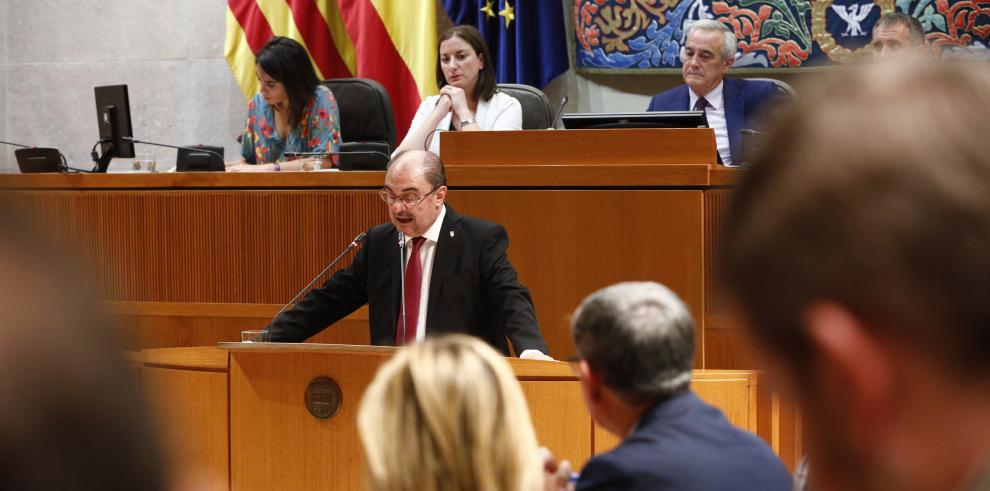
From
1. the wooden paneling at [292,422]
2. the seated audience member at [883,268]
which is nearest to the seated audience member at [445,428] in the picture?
the seated audience member at [883,268]

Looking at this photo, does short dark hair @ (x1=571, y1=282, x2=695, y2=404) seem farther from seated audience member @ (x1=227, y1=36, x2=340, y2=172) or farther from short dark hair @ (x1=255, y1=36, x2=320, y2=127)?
short dark hair @ (x1=255, y1=36, x2=320, y2=127)

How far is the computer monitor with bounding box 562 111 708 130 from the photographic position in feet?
14.7

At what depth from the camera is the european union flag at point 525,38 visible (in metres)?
7.07

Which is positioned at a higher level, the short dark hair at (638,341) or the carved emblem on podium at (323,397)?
the short dark hair at (638,341)

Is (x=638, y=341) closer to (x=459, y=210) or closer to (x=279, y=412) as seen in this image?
(x=279, y=412)

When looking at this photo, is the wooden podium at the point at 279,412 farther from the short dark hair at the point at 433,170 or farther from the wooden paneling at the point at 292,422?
the short dark hair at the point at 433,170

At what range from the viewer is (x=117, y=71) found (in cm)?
816

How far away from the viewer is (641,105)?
719 cm

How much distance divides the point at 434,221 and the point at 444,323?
0.37m

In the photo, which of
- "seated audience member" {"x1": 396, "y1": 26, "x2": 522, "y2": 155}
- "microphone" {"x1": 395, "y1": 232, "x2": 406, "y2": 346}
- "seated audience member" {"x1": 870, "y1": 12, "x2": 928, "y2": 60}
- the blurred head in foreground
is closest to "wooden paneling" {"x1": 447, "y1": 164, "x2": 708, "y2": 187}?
"microphone" {"x1": 395, "y1": 232, "x2": 406, "y2": 346}

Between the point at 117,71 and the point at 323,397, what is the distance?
17.7 feet

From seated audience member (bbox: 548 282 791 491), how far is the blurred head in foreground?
1588mm

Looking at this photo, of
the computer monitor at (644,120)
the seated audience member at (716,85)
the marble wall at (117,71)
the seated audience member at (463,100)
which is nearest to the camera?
the computer monitor at (644,120)

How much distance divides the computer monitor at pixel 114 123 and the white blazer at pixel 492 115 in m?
1.46
